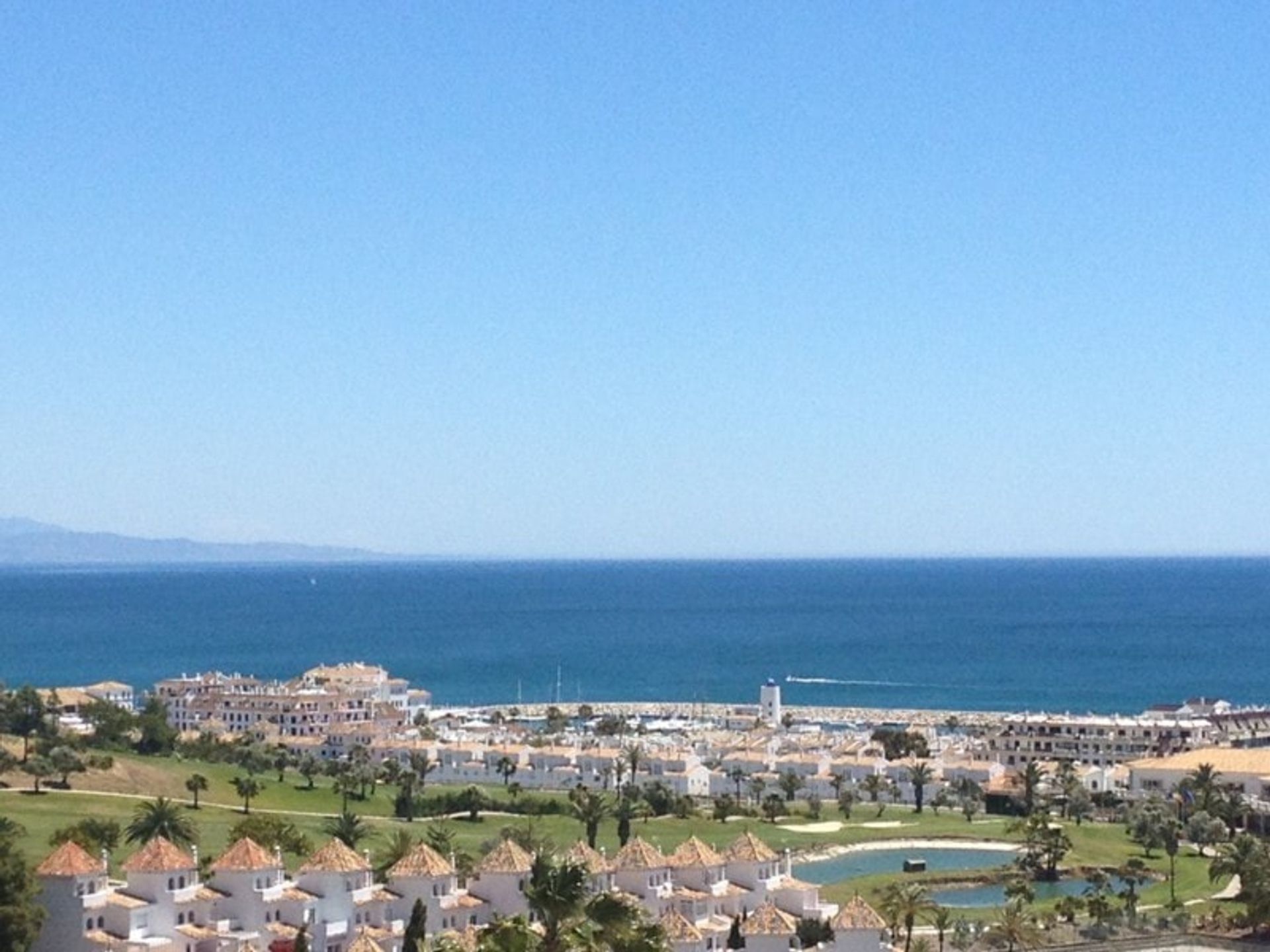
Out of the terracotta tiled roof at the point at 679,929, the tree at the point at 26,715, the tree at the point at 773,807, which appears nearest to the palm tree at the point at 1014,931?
the terracotta tiled roof at the point at 679,929

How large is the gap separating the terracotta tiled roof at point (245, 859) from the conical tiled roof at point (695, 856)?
13.1 m

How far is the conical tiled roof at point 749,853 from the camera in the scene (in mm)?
57938

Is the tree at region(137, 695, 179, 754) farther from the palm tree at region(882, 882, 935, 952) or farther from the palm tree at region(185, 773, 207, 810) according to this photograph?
the palm tree at region(882, 882, 935, 952)

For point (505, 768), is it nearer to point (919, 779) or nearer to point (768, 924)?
point (919, 779)

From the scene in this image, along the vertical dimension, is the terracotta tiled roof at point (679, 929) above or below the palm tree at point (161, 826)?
below

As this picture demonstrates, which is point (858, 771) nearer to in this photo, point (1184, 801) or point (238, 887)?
point (1184, 801)

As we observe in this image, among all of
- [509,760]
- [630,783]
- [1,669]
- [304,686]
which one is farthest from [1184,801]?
[1,669]

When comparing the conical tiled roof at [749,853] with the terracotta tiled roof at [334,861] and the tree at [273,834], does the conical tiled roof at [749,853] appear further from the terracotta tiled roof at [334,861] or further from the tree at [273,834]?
the tree at [273,834]

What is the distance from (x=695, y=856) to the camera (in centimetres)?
5728

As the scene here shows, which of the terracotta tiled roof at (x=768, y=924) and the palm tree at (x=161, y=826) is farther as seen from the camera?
the palm tree at (x=161, y=826)

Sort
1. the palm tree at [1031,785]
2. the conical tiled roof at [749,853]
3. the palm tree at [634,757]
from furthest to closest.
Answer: the palm tree at [634,757], the palm tree at [1031,785], the conical tiled roof at [749,853]

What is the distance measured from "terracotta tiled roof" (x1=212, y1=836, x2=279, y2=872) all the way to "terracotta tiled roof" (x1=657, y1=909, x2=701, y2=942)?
11.7 m

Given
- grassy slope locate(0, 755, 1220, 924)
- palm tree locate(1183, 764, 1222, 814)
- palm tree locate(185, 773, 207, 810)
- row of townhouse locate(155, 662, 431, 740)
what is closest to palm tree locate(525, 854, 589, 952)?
grassy slope locate(0, 755, 1220, 924)

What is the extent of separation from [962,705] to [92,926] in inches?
5170
